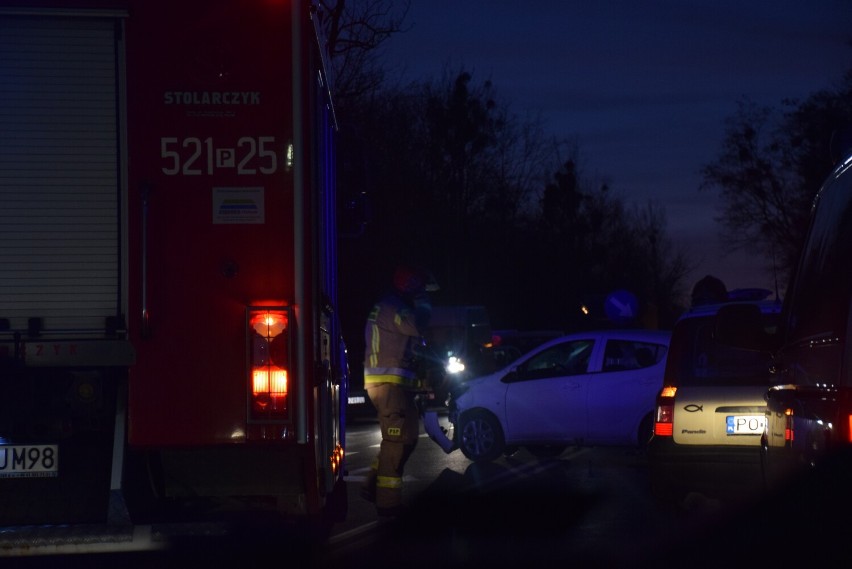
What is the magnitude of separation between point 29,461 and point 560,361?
35.6 ft

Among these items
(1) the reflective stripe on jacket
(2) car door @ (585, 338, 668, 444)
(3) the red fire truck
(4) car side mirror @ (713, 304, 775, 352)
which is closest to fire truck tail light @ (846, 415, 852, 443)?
(4) car side mirror @ (713, 304, 775, 352)

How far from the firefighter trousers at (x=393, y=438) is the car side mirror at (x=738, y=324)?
16.8 feet

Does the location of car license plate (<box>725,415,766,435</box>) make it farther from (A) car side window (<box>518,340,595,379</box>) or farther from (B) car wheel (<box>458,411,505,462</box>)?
(B) car wheel (<box>458,411,505,462</box>)

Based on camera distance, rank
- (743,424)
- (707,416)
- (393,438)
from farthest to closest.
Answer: (393,438) → (707,416) → (743,424)

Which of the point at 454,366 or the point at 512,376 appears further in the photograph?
the point at 454,366

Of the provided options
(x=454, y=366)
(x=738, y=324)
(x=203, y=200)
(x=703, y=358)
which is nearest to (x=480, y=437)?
(x=703, y=358)

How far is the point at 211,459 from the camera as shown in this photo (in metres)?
6.09

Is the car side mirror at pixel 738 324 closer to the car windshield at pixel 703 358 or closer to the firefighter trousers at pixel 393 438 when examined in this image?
the car windshield at pixel 703 358

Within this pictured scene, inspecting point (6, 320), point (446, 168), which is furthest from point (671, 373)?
point (446, 168)

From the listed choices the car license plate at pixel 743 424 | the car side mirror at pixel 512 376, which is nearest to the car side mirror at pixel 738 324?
the car license plate at pixel 743 424

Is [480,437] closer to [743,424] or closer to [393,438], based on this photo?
[393,438]

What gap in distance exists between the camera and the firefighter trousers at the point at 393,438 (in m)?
10.0

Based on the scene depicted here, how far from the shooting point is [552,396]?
15672 mm

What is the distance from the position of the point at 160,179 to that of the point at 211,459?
1337 millimetres
